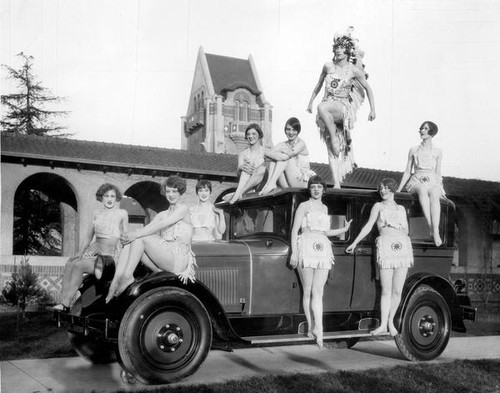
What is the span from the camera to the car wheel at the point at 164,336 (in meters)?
5.39

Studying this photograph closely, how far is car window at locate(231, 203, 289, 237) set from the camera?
6695 millimetres

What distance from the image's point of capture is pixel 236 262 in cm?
623

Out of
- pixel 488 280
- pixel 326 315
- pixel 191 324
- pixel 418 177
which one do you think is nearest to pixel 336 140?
pixel 418 177

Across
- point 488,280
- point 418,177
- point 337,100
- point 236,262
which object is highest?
point 337,100

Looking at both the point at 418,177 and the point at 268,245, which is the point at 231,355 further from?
the point at 418,177

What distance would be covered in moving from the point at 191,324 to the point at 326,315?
5.62 ft

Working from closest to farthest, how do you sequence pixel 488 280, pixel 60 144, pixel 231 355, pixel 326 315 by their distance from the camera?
pixel 326 315, pixel 231 355, pixel 60 144, pixel 488 280

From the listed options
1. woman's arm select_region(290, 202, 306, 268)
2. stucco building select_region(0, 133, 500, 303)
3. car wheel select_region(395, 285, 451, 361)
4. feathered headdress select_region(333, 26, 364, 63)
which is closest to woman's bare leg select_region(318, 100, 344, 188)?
feathered headdress select_region(333, 26, 364, 63)

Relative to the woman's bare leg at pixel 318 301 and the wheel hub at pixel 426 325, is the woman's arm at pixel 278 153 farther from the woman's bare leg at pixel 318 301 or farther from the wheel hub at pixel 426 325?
the wheel hub at pixel 426 325

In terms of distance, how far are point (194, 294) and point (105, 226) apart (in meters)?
1.50

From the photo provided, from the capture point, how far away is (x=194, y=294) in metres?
5.89

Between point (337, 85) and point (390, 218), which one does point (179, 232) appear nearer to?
point (390, 218)

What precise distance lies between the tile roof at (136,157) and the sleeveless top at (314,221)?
1222 cm

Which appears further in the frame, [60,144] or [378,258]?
[60,144]
